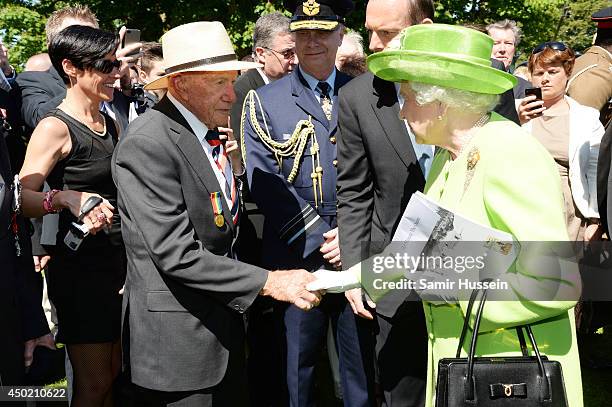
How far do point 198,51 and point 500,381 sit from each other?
1.79 metres

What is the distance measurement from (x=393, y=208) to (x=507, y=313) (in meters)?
1.22

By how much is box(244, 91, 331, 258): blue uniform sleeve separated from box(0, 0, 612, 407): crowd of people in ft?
0.04

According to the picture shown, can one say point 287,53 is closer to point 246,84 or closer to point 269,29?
point 269,29

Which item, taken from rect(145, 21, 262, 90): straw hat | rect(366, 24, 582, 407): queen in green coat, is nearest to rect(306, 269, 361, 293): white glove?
rect(366, 24, 582, 407): queen in green coat

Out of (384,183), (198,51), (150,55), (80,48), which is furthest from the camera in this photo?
(150,55)

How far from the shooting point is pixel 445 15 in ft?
60.2

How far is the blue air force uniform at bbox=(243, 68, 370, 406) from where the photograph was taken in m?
3.64

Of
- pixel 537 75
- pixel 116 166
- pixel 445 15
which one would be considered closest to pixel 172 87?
pixel 116 166

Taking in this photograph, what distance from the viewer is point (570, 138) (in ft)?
16.1

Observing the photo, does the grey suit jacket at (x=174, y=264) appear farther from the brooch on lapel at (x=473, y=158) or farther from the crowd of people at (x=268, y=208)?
the brooch on lapel at (x=473, y=158)

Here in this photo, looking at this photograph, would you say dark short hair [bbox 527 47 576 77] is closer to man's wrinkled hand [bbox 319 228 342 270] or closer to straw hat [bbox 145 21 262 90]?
man's wrinkled hand [bbox 319 228 342 270]

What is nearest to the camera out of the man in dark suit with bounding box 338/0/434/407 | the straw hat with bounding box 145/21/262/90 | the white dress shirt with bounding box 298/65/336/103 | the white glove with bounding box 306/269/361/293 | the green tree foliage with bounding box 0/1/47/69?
the white glove with bounding box 306/269/361/293

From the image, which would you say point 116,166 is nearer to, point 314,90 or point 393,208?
point 393,208

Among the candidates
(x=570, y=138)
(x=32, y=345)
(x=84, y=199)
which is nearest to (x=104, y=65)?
(x=84, y=199)
